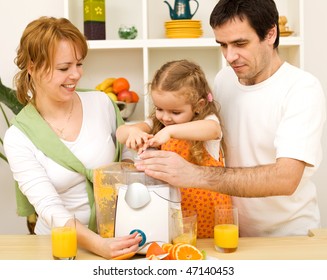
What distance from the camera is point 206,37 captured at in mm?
3400

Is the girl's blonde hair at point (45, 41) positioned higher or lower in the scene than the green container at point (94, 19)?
lower

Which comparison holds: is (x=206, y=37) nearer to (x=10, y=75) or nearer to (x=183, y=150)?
(x=10, y=75)

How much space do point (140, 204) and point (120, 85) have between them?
5.41ft

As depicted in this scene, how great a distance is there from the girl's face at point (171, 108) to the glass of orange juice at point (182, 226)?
12.9 inches

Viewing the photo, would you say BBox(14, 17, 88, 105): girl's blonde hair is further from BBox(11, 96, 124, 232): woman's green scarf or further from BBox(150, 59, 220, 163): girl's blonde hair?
BBox(150, 59, 220, 163): girl's blonde hair

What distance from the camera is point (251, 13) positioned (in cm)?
178

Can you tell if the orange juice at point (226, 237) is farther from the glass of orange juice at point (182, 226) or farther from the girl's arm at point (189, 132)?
the girl's arm at point (189, 132)

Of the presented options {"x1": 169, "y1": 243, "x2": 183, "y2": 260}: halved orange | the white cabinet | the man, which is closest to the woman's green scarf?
the man

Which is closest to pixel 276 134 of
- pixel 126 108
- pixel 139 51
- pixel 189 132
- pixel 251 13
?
pixel 189 132

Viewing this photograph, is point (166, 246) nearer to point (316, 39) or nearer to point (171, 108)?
point (171, 108)

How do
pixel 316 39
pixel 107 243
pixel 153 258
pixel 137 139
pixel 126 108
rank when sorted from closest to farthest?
1. pixel 153 258
2. pixel 107 243
3. pixel 137 139
4. pixel 126 108
5. pixel 316 39

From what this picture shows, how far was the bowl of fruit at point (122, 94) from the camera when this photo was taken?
124 inches

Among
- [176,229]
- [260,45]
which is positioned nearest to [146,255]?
[176,229]

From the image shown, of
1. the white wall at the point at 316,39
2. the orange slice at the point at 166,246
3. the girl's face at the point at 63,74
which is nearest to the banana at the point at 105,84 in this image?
the white wall at the point at 316,39
